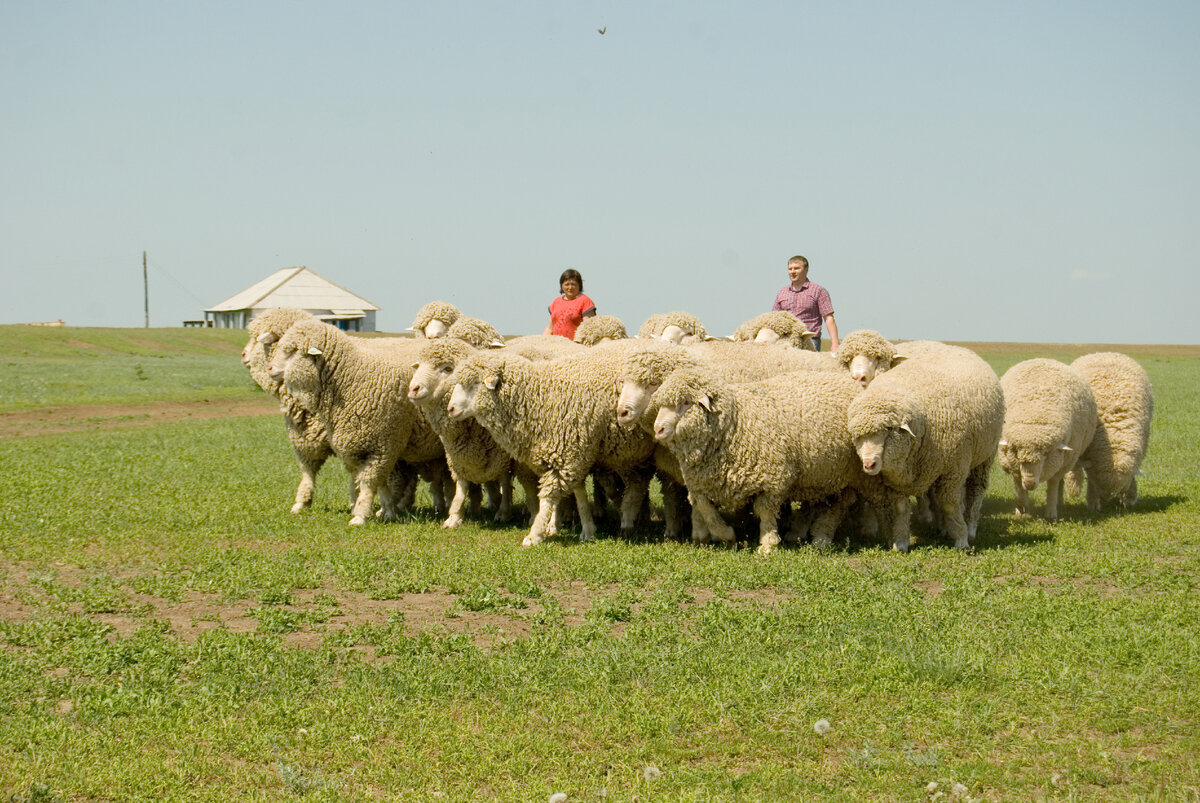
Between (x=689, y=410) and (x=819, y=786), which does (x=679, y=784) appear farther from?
(x=689, y=410)

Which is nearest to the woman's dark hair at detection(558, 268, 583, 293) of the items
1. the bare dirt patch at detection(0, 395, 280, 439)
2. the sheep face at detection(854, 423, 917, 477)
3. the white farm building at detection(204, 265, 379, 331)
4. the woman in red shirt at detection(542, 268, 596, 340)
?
the woman in red shirt at detection(542, 268, 596, 340)

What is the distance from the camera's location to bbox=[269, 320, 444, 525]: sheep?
11.5m

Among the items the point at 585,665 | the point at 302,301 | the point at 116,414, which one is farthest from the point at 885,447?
the point at 302,301

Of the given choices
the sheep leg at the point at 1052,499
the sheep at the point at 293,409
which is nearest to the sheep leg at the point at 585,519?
the sheep at the point at 293,409

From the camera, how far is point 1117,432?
1252 centimetres

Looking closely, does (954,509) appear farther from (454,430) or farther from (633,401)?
(454,430)

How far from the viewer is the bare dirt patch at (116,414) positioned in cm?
2328

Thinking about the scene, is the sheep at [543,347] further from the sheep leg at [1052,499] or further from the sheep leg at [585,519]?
the sheep leg at [1052,499]

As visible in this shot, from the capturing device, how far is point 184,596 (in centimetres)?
822

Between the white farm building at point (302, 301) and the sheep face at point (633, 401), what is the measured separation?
70.7 metres

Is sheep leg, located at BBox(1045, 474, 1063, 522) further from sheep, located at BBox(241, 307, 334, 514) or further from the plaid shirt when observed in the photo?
sheep, located at BBox(241, 307, 334, 514)

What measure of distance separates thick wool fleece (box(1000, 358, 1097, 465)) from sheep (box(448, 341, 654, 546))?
4.01 m

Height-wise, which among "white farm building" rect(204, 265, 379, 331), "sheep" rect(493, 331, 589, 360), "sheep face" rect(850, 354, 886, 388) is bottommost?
"sheep face" rect(850, 354, 886, 388)

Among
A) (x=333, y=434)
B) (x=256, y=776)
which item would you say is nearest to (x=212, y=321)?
(x=333, y=434)
